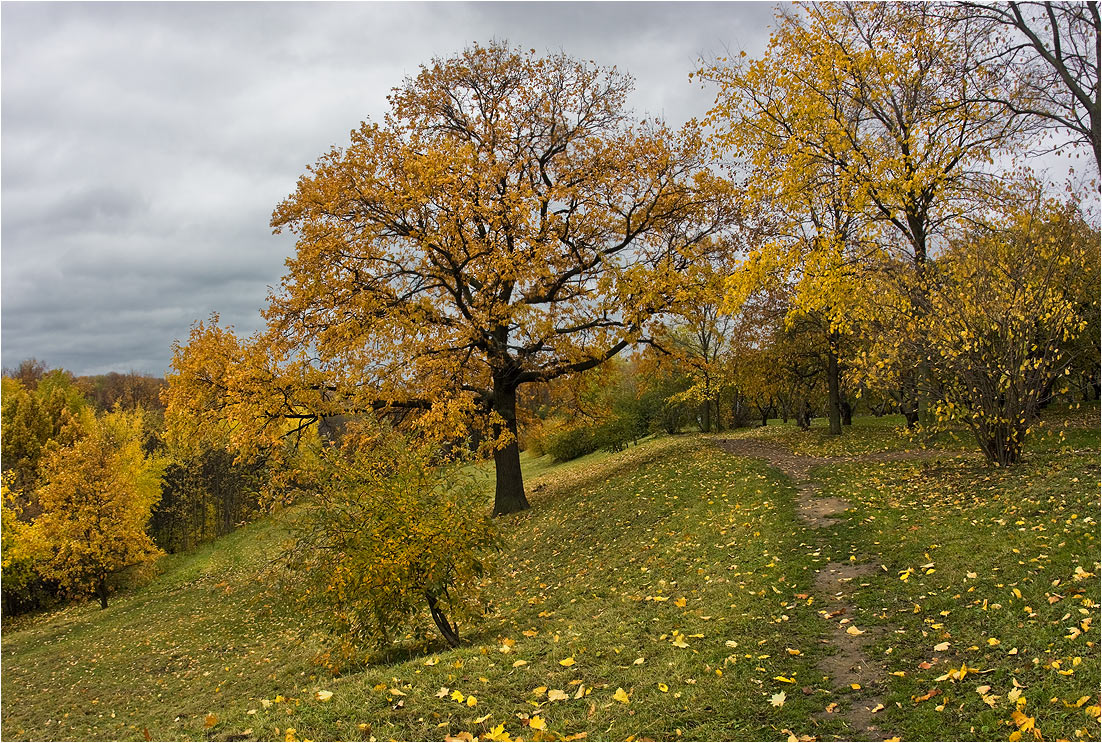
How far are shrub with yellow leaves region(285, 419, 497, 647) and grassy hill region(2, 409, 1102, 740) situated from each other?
574 millimetres

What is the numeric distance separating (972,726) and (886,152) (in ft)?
39.9

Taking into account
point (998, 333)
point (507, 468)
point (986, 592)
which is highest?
point (998, 333)

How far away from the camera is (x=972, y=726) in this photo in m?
3.99

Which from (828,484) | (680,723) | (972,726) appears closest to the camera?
(972,726)

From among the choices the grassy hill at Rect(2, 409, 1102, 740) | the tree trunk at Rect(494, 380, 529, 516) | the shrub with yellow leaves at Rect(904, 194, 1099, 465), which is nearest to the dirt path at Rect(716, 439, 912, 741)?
the grassy hill at Rect(2, 409, 1102, 740)

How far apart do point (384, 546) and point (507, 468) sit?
11.2 meters

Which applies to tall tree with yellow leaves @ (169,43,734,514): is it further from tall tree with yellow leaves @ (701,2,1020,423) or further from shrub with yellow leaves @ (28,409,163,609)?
shrub with yellow leaves @ (28,409,163,609)

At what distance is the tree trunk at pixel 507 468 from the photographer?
1725 centimetres

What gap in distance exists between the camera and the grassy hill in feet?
14.7

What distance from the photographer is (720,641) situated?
5848 mm

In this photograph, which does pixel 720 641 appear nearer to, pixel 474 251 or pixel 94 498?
pixel 474 251

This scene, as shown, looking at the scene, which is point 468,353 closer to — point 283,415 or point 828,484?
point 283,415

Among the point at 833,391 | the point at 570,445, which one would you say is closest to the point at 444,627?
the point at 833,391

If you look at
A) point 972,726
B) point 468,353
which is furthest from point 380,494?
point 468,353
